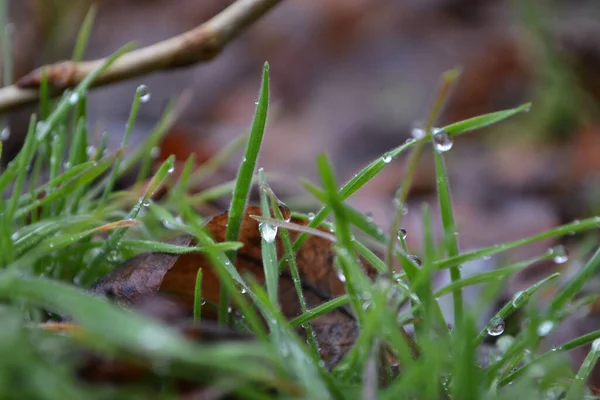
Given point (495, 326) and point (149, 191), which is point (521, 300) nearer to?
point (495, 326)

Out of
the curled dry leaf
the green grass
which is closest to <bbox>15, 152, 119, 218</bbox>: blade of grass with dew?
the green grass

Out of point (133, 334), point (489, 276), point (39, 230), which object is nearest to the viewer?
point (133, 334)

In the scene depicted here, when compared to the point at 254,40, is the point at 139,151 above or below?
above

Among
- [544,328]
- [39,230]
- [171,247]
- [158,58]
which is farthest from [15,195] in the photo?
[544,328]

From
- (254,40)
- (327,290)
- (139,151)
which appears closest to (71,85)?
(139,151)

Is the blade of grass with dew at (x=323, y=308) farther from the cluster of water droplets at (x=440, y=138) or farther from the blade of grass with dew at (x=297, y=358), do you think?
the cluster of water droplets at (x=440, y=138)

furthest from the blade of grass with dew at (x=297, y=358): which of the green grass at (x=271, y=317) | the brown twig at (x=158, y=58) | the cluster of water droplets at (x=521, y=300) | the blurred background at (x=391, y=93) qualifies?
the blurred background at (x=391, y=93)

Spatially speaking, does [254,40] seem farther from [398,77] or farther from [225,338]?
[225,338]

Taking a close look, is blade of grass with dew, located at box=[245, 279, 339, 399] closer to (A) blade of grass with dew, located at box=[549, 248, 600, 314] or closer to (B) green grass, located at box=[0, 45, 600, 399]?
(B) green grass, located at box=[0, 45, 600, 399]
